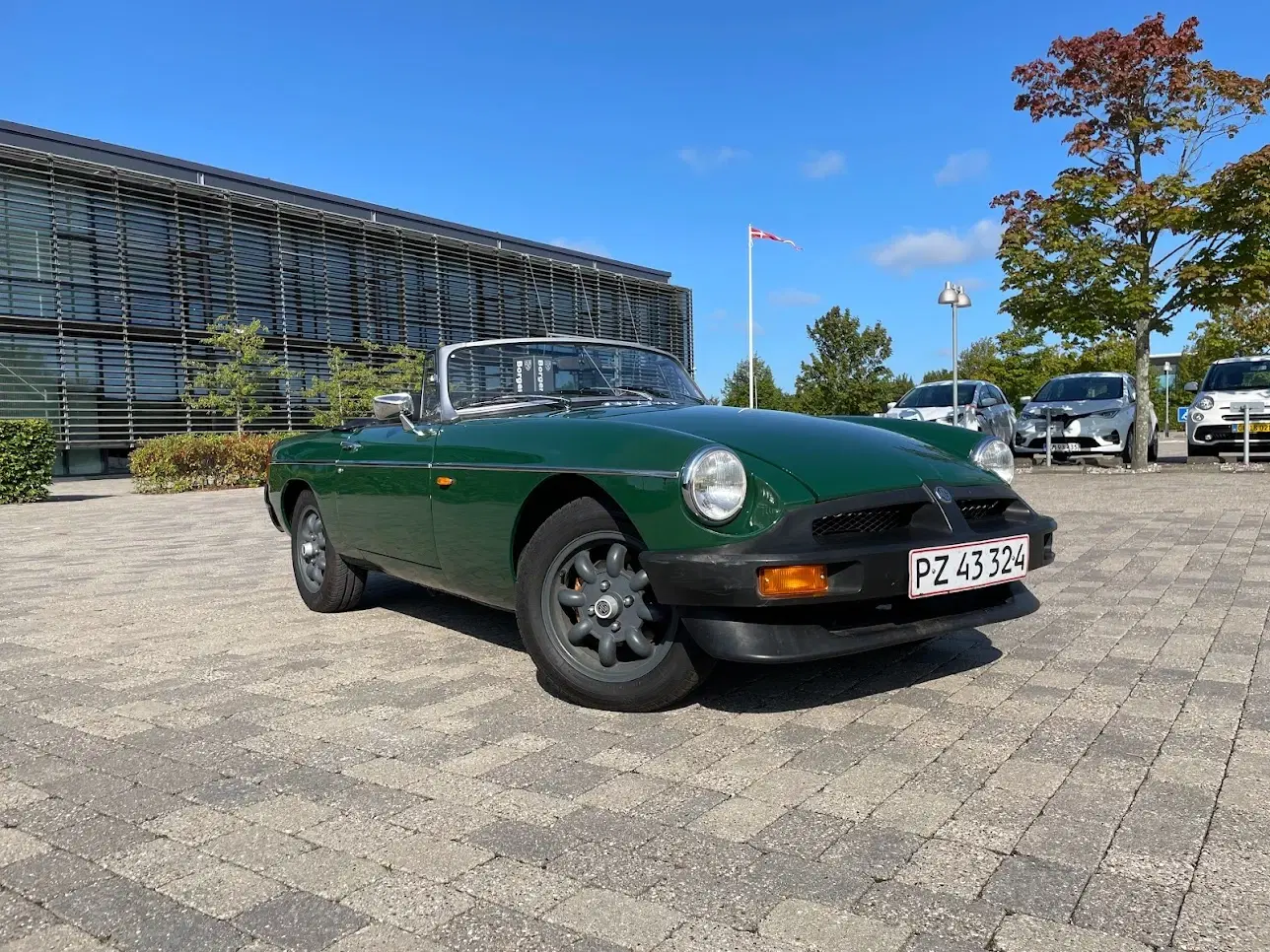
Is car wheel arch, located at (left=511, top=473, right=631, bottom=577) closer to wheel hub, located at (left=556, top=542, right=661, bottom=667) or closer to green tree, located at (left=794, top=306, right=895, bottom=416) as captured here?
wheel hub, located at (left=556, top=542, right=661, bottom=667)

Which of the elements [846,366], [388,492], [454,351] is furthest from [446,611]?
[846,366]

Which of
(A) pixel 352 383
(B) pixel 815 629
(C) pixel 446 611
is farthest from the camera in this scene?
(A) pixel 352 383

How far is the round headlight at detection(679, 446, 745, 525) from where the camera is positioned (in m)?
2.79

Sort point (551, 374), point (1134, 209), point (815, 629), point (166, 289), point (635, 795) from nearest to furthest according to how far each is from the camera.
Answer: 1. point (635, 795)
2. point (815, 629)
3. point (551, 374)
4. point (1134, 209)
5. point (166, 289)

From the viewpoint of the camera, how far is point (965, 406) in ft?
51.1

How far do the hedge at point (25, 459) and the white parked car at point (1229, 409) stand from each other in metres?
17.5

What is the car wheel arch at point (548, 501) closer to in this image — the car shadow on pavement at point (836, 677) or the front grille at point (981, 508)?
the car shadow on pavement at point (836, 677)

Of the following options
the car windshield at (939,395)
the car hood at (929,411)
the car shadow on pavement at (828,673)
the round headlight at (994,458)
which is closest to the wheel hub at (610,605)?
the car shadow on pavement at (828,673)

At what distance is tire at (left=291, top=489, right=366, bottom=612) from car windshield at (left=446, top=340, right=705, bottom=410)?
1.25 m

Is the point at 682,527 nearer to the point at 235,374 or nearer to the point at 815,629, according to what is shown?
the point at 815,629

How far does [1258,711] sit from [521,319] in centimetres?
2779

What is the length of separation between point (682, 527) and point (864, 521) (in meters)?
0.60

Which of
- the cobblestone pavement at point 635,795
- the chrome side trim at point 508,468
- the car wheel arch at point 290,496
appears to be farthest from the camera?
the car wheel arch at point 290,496

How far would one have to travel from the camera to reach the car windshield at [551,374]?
419cm
